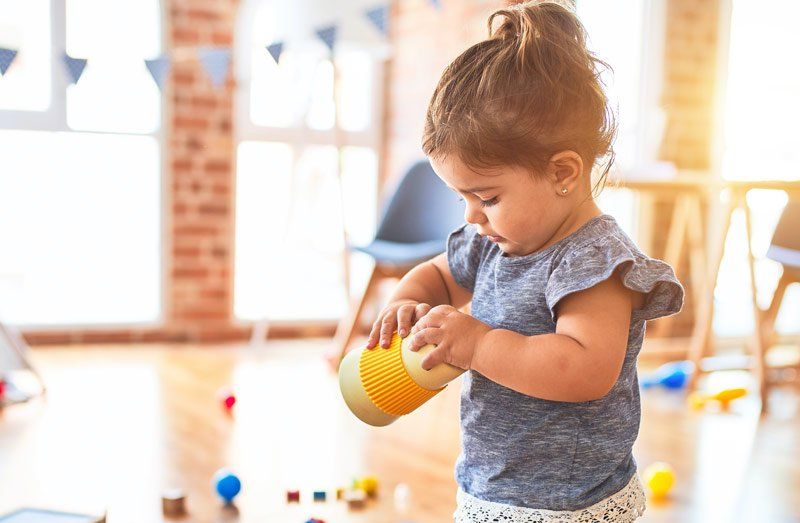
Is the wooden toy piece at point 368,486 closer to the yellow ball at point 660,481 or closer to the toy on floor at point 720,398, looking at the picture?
the yellow ball at point 660,481

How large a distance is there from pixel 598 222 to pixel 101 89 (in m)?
3.04

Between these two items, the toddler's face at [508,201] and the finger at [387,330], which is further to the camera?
the finger at [387,330]

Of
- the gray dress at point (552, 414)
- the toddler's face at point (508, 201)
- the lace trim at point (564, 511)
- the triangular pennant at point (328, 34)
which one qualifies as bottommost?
the lace trim at point (564, 511)

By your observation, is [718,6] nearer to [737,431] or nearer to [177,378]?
[737,431]

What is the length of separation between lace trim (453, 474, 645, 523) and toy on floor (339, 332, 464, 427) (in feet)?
0.46

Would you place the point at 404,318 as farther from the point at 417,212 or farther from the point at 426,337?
the point at 417,212

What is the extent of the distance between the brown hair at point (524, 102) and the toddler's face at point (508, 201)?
0.05 ft

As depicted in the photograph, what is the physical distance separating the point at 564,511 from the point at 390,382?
9.6 inches

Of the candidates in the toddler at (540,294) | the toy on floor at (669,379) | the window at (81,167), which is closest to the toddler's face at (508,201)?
the toddler at (540,294)

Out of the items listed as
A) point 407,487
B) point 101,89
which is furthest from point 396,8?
point 407,487

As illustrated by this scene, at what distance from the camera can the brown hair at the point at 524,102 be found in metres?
0.88

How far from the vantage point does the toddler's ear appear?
35.6 inches

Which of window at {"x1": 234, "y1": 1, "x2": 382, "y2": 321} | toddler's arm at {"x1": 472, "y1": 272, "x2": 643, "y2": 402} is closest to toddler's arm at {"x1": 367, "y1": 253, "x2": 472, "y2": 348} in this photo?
toddler's arm at {"x1": 472, "y1": 272, "x2": 643, "y2": 402}

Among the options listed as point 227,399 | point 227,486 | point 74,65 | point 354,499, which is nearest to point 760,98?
point 227,399
